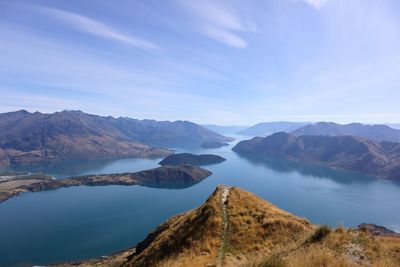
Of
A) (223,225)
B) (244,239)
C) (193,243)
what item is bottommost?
(193,243)

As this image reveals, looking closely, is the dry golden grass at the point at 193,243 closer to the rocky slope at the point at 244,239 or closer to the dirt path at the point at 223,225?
the rocky slope at the point at 244,239

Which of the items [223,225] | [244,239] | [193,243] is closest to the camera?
[244,239]

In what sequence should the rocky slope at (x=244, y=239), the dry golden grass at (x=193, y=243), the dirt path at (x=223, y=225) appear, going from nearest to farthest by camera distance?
the rocky slope at (x=244, y=239), the dirt path at (x=223, y=225), the dry golden grass at (x=193, y=243)

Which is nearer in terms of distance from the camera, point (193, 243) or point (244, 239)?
point (244, 239)

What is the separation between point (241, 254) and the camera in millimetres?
27531

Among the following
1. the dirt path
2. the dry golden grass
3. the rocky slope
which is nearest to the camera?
the rocky slope

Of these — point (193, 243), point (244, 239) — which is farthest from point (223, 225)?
point (193, 243)

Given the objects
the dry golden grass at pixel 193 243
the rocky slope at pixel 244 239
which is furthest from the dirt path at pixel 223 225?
the dry golden grass at pixel 193 243

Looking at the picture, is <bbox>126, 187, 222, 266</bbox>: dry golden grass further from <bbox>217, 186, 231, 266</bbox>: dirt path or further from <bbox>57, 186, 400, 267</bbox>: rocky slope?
<bbox>217, 186, 231, 266</bbox>: dirt path

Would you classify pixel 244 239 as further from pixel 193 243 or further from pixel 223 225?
pixel 193 243

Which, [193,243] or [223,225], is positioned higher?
[223,225]

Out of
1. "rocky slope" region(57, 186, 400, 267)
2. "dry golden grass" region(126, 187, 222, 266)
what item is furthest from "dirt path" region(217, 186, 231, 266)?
"dry golden grass" region(126, 187, 222, 266)

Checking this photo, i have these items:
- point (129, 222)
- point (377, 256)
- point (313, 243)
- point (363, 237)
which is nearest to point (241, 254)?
point (313, 243)

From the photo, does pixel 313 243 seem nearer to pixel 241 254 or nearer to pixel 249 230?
pixel 241 254
